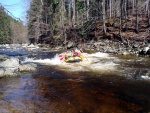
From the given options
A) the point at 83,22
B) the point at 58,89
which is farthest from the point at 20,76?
the point at 83,22

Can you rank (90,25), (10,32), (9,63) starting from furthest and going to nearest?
(10,32) → (90,25) → (9,63)

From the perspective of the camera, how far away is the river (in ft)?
23.8

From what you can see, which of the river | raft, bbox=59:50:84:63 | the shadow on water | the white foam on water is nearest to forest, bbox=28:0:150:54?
the white foam on water

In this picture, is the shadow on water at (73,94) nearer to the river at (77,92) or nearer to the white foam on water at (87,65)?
the river at (77,92)

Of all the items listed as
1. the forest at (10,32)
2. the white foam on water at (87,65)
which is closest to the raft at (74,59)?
the white foam on water at (87,65)

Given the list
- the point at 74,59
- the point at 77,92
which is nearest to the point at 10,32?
the point at 74,59

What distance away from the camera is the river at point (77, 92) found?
727 cm

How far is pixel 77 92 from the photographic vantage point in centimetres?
899

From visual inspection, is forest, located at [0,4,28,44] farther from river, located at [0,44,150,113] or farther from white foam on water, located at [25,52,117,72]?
river, located at [0,44,150,113]

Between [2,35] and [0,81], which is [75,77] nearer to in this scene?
[0,81]

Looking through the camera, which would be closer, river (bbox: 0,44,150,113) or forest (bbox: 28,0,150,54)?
river (bbox: 0,44,150,113)

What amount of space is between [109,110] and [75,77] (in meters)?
4.84

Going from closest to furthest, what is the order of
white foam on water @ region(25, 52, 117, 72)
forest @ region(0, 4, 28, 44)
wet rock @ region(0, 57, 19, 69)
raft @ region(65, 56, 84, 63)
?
wet rock @ region(0, 57, 19, 69)
white foam on water @ region(25, 52, 117, 72)
raft @ region(65, 56, 84, 63)
forest @ region(0, 4, 28, 44)

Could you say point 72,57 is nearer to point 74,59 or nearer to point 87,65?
point 74,59
